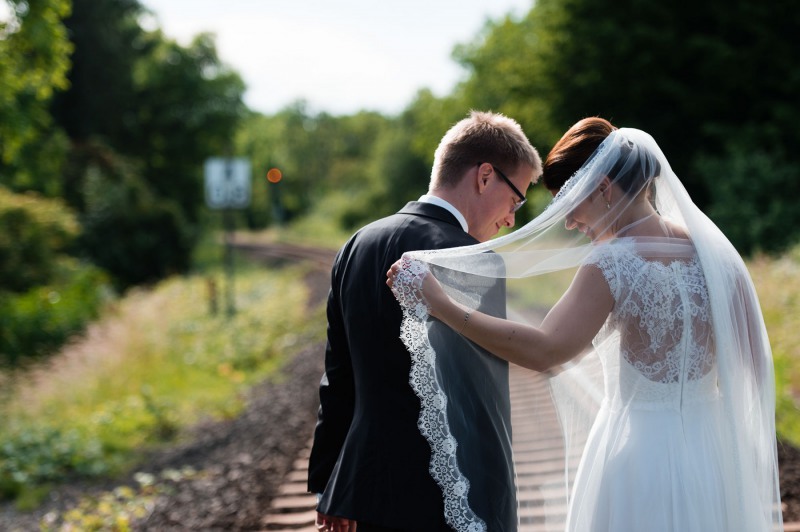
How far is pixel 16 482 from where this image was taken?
7.78m

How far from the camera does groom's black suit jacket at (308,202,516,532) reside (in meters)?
2.34

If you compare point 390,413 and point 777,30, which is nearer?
point 390,413

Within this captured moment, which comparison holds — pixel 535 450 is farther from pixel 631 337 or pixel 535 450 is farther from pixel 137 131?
pixel 137 131

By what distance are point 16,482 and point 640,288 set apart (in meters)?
7.34

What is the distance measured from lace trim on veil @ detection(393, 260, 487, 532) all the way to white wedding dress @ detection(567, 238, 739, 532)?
54 cm

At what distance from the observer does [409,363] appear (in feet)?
7.90

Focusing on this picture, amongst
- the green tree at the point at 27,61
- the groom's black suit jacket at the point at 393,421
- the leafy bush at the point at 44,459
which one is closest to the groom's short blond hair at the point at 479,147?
the groom's black suit jacket at the point at 393,421

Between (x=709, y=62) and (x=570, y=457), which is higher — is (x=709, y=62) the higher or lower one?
the higher one

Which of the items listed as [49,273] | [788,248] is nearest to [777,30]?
[788,248]

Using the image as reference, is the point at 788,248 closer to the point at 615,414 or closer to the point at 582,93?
the point at 582,93

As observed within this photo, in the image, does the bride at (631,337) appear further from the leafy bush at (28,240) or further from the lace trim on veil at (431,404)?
the leafy bush at (28,240)

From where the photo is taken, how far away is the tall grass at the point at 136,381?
8531 mm

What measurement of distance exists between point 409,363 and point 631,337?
2.33ft

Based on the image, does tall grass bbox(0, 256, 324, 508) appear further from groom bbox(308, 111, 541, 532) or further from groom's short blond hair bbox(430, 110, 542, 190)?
groom's short blond hair bbox(430, 110, 542, 190)
